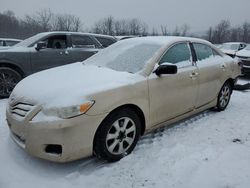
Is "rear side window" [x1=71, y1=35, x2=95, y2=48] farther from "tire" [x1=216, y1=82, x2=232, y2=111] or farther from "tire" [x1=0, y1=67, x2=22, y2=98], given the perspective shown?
"tire" [x1=216, y1=82, x2=232, y2=111]

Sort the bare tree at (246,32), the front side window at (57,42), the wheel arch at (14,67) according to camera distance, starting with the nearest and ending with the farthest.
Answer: the wheel arch at (14,67) < the front side window at (57,42) < the bare tree at (246,32)

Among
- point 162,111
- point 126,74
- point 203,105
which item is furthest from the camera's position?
point 203,105

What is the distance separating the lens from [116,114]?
3.09m

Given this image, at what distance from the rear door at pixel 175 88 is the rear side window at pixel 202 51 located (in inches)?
11.0

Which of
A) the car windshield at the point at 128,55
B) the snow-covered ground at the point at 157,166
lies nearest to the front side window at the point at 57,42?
the car windshield at the point at 128,55

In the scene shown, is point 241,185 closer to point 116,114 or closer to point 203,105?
point 116,114

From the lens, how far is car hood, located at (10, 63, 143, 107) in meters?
2.84

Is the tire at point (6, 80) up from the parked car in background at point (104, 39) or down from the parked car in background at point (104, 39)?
down

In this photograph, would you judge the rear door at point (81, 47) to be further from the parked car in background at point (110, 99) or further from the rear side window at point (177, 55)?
the rear side window at point (177, 55)

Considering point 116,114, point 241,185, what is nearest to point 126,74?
point 116,114

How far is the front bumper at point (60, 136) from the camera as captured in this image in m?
2.69

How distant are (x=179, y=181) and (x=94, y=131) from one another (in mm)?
1094

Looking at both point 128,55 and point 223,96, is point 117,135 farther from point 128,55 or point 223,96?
point 223,96

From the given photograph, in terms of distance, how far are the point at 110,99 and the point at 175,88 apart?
127 centimetres
